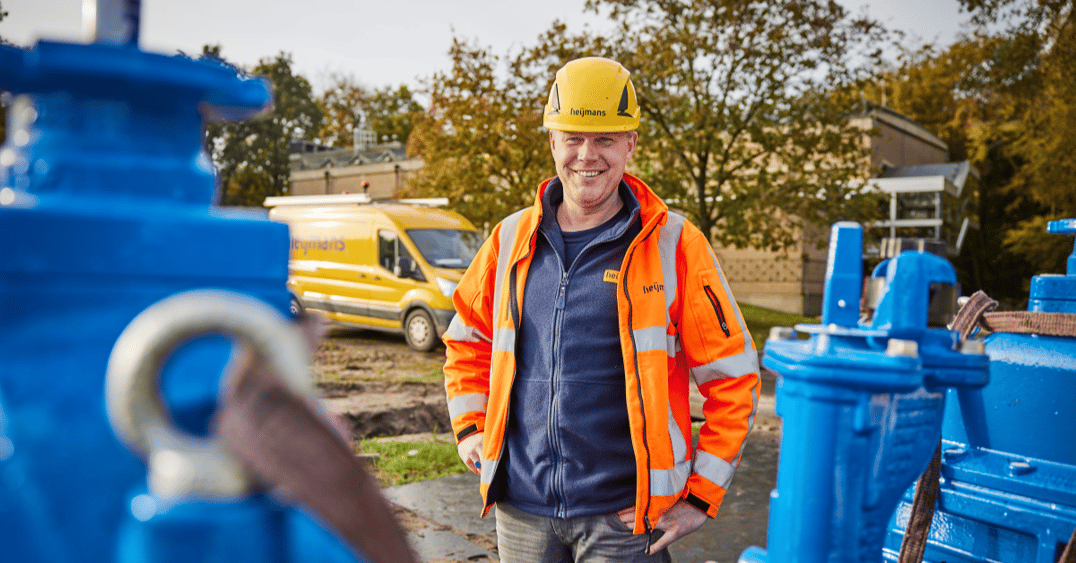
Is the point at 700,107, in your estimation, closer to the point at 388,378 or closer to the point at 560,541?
the point at 388,378

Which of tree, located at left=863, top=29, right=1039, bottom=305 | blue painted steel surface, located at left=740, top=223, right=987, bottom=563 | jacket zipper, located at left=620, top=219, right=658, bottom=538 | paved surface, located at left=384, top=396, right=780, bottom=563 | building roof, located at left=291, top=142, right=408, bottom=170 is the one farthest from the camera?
building roof, located at left=291, top=142, right=408, bottom=170

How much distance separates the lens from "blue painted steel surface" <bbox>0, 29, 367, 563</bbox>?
514 mm

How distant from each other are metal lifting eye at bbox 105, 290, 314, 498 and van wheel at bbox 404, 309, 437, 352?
466 inches

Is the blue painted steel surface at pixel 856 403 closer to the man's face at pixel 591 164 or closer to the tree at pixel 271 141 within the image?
the man's face at pixel 591 164

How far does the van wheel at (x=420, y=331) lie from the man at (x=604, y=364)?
10.0 meters

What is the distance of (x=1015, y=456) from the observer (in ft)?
7.68

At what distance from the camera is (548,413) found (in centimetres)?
220

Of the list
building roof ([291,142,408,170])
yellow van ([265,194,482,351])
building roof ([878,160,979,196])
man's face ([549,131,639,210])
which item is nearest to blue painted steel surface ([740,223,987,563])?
man's face ([549,131,639,210])

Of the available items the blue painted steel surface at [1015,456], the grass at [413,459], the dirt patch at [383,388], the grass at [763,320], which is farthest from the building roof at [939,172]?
the blue painted steel surface at [1015,456]

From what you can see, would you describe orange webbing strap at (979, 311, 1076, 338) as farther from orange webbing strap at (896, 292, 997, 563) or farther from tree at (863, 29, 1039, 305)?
tree at (863, 29, 1039, 305)

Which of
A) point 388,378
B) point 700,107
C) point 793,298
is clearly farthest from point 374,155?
point 388,378

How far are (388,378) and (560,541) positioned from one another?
727 cm

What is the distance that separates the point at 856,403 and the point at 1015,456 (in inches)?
65.1

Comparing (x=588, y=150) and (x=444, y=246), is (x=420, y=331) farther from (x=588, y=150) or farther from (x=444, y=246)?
(x=588, y=150)
